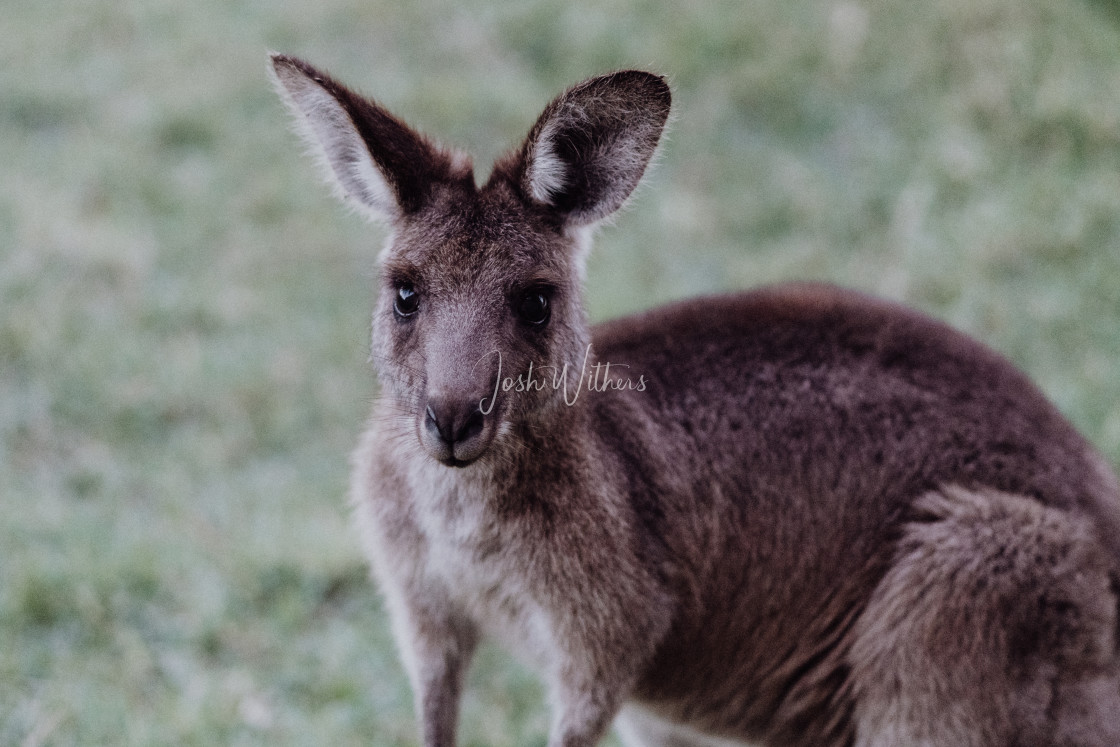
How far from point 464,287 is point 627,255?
13.0ft

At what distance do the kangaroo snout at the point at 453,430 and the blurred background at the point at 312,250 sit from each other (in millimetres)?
1333

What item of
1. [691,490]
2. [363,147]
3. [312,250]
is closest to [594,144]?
[363,147]

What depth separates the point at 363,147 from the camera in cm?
308

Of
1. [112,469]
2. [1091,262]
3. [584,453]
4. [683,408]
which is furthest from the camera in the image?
[1091,262]

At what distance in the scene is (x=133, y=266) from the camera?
664cm

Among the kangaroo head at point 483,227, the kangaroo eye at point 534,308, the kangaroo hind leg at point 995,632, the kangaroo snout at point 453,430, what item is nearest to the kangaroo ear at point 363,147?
the kangaroo head at point 483,227

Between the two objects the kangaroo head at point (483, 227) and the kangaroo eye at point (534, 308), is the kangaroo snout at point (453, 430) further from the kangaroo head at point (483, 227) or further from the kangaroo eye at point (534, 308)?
the kangaroo eye at point (534, 308)

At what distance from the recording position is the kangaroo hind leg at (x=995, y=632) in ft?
10.3

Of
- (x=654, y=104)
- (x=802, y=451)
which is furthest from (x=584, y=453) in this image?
(x=654, y=104)

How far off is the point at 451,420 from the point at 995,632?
5.12 feet

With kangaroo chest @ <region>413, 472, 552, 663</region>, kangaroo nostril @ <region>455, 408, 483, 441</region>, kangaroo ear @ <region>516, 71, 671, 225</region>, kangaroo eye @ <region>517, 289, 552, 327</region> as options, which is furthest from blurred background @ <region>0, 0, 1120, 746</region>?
kangaroo nostril @ <region>455, 408, 483, 441</region>

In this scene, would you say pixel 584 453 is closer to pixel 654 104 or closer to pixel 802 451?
pixel 802 451

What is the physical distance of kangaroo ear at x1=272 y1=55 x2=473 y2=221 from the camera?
3.02 m

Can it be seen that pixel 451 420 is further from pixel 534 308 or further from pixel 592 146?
pixel 592 146
